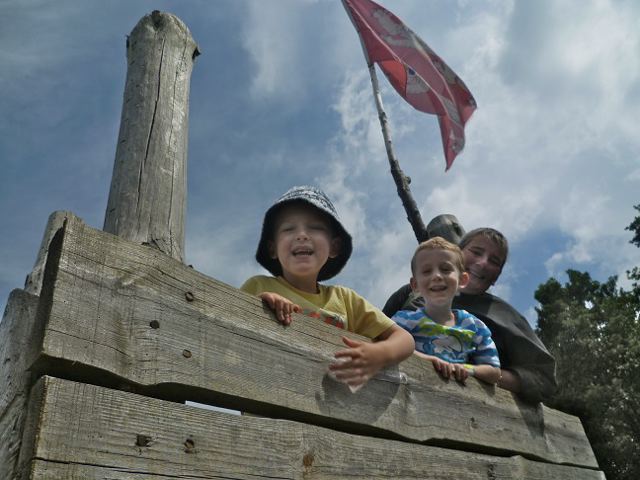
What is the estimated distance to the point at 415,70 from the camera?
8.30 meters

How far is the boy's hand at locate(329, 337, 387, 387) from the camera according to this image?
2402 mm

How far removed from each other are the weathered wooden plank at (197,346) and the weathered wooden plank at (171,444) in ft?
0.28

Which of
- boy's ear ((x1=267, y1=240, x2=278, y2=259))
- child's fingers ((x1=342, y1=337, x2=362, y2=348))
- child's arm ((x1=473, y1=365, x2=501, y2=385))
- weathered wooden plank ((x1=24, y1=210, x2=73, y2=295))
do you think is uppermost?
boy's ear ((x1=267, y1=240, x2=278, y2=259))

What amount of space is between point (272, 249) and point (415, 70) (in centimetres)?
578

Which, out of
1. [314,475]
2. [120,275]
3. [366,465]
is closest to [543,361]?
[366,465]

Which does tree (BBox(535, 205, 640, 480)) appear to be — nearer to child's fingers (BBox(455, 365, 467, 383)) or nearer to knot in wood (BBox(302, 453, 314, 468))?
child's fingers (BBox(455, 365, 467, 383))

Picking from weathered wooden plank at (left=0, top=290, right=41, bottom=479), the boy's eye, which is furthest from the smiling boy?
weathered wooden plank at (left=0, top=290, right=41, bottom=479)

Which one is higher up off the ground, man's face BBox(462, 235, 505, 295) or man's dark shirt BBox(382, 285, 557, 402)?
man's face BBox(462, 235, 505, 295)

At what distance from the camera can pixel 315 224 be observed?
10.3ft

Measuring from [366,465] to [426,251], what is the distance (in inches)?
71.4

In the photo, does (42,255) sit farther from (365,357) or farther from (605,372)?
(605,372)

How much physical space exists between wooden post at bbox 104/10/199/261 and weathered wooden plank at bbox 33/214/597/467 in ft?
2.42

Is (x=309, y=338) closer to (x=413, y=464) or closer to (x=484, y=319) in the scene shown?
(x=413, y=464)

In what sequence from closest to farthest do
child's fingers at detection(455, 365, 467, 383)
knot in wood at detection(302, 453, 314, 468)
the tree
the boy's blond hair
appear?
knot in wood at detection(302, 453, 314, 468) < child's fingers at detection(455, 365, 467, 383) < the boy's blond hair < the tree
